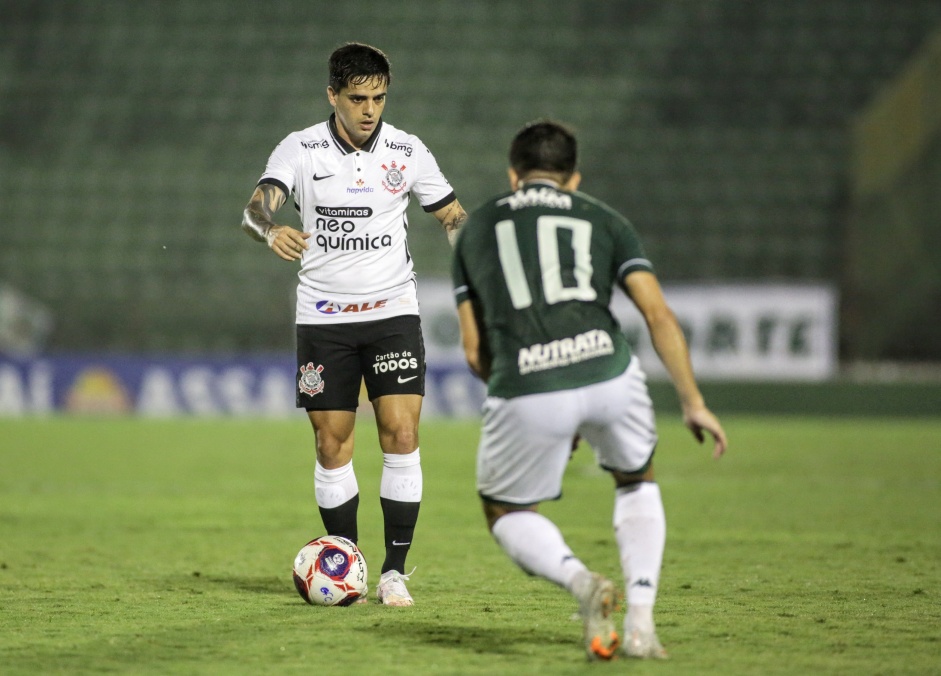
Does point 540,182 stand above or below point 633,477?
above

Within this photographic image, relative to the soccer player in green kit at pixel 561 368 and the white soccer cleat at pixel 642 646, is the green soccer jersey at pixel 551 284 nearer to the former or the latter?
the soccer player in green kit at pixel 561 368

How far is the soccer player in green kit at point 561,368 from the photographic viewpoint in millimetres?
3951

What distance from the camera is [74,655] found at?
414cm

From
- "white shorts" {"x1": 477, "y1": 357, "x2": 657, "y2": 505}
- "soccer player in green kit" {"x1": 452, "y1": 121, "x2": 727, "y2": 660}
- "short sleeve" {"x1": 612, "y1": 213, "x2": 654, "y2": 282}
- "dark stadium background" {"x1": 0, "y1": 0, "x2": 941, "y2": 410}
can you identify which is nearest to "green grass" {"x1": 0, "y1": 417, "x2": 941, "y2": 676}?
"soccer player in green kit" {"x1": 452, "y1": 121, "x2": 727, "y2": 660}

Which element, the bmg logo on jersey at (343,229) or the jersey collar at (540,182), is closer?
the jersey collar at (540,182)

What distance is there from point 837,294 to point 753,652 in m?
15.0

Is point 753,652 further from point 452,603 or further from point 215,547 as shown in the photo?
point 215,547

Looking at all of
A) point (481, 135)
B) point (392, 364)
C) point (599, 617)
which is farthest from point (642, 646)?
point (481, 135)

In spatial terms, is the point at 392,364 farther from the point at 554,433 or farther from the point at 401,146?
the point at 554,433

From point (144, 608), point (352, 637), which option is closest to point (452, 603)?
point (352, 637)

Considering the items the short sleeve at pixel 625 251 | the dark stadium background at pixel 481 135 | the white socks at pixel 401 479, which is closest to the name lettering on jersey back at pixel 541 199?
the short sleeve at pixel 625 251

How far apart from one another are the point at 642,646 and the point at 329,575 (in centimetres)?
157

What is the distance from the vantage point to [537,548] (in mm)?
3971

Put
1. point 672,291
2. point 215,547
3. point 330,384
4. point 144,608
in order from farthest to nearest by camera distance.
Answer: point 672,291, point 215,547, point 330,384, point 144,608
